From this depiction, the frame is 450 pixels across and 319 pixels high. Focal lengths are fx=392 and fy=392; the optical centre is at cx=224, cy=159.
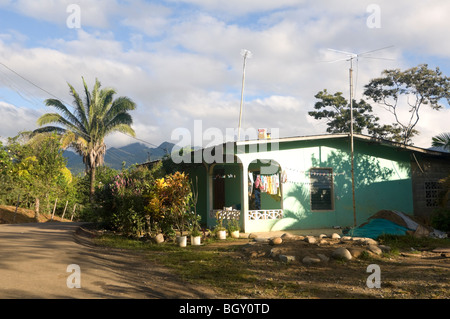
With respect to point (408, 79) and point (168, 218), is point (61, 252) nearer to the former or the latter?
point (168, 218)

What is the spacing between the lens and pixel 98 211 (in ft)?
43.2

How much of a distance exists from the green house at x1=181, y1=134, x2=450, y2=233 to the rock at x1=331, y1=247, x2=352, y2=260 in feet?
17.7

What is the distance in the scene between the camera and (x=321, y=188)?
15.3 m

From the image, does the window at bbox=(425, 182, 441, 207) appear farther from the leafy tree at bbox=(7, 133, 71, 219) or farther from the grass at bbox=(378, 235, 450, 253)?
the leafy tree at bbox=(7, 133, 71, 219)

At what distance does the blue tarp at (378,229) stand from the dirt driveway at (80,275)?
660cm

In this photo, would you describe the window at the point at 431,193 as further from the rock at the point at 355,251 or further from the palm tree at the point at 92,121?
the palm tree at the point at 92,121

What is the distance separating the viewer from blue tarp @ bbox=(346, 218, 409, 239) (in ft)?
37.8

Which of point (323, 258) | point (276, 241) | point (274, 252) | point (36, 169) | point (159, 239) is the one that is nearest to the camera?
point (323, 258)

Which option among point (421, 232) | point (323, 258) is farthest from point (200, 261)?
point (421, 232)

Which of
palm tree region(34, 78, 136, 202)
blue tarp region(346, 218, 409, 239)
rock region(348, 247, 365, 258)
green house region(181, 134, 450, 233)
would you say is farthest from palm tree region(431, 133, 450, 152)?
palm tree region(34, 78, 136, 202)

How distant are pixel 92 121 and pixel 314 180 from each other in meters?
14.3

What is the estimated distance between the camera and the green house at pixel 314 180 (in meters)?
13.9

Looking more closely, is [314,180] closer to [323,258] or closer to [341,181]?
[341,181]
